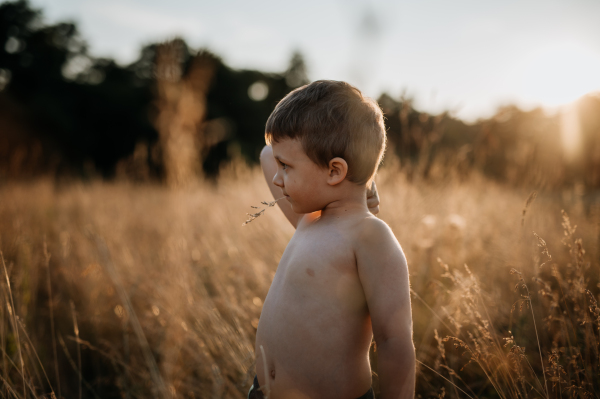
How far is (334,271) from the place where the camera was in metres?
0.89

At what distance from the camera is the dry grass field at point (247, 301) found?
1256mm

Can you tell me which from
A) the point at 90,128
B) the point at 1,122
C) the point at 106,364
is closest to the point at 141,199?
the point at 106,364

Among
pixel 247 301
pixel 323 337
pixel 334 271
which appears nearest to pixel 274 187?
pixel 334 271

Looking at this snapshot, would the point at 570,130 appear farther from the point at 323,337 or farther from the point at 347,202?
the point at 323,337

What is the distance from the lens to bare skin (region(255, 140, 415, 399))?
0.83 metres

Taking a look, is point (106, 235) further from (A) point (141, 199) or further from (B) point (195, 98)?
(A) point (141, 199)

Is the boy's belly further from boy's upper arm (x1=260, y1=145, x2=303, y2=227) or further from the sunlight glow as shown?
the sunlight glow

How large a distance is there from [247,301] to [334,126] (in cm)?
131

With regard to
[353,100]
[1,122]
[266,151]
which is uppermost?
[1,122]

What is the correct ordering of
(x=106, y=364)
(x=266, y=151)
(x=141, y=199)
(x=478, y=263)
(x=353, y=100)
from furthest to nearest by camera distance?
(x=141, y=199)
(x=478, y=263)
(x=106, y=364)
(x=266, y=151)
(x=353, y=100)

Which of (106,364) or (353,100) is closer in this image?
(353,100)

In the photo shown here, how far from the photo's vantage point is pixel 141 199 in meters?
6.18

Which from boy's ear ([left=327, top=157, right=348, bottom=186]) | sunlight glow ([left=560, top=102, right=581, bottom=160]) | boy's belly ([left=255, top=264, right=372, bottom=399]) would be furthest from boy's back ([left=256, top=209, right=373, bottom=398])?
sunlight glow ([left=560, top=102, right=581, bottom=160])

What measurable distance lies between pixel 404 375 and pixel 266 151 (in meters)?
0.89
